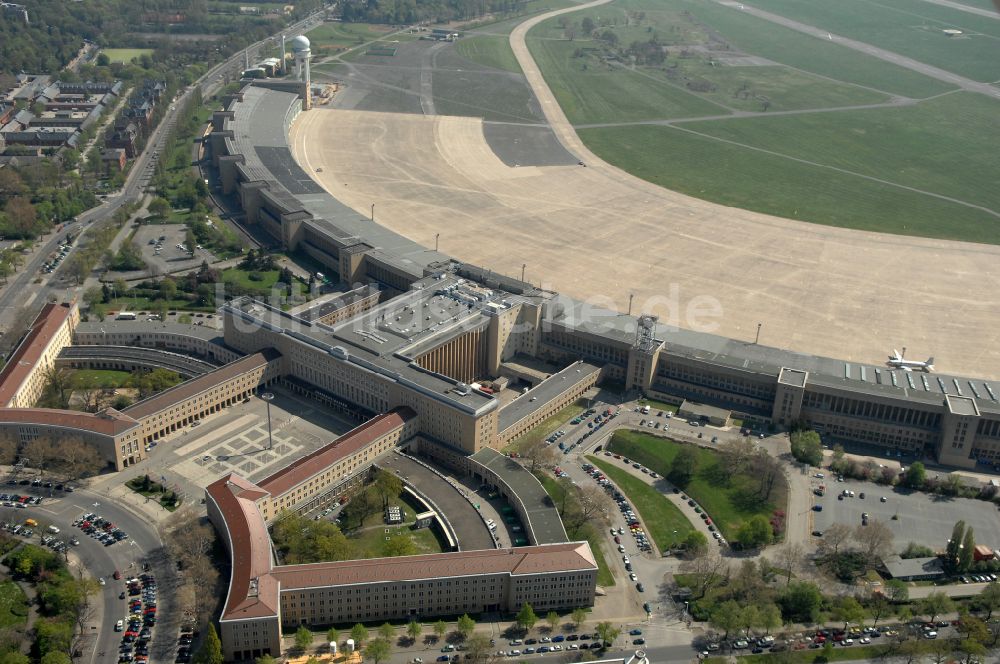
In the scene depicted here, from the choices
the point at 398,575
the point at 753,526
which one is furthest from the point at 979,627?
the point at 398,575

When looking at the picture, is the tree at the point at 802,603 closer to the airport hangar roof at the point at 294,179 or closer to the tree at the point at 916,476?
the tree at the point at 916,476

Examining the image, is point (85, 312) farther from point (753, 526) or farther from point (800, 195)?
point (800, 195)

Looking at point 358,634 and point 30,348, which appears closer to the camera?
point 358,634

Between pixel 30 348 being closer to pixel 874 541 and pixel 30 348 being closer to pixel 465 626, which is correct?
pixel 465 626

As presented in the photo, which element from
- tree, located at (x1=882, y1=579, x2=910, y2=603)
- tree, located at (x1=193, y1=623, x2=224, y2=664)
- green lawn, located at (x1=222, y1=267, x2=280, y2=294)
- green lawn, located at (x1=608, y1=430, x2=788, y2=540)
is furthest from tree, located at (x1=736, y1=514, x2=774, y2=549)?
green lawn, located at (x1=222, y1=267, x2=280, y2=294)

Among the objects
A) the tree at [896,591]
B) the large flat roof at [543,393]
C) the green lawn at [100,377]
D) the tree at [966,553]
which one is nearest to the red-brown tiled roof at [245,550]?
the large flat roof at [543,393]

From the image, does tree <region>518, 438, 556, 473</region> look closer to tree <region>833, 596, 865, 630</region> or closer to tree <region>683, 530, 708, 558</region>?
tree <region>683, 530, 708, 558</region>

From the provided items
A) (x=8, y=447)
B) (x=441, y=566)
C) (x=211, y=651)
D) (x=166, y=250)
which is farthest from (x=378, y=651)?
(x=166, y=250)
